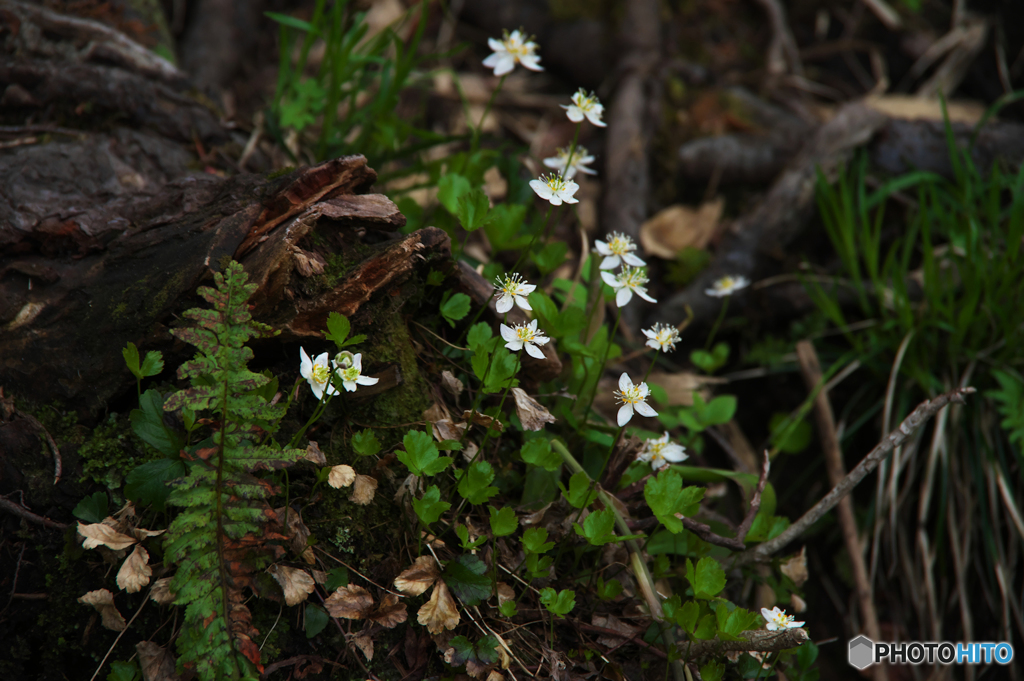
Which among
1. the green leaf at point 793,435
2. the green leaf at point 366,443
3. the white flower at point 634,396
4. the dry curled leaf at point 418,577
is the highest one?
the white flower at point 634,396

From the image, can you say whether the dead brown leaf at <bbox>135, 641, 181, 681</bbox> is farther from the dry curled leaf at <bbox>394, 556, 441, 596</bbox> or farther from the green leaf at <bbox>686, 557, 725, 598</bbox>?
the green leaf at <bbox>686, 557, 725, 598</bbox>

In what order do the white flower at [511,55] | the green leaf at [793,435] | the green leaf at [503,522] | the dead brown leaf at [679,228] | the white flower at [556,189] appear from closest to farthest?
the green leaf at [503,522] → the white flower at [556,189] → the white flower at [511,55] → the green leaf at [793,435] → the dead brown leaf at [679,228]

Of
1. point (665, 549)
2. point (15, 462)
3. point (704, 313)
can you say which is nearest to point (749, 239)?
point (704, 313)

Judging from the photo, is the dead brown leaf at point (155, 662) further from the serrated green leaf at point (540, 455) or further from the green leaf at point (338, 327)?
the serrated green leaf at point (540, 455)

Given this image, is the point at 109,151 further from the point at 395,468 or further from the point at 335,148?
the point at 395,468

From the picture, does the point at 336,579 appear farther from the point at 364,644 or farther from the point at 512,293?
the point at 512,293

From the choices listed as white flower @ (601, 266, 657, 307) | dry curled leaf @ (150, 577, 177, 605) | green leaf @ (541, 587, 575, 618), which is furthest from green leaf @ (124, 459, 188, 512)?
white flower @ (601, 266, 657, 307)

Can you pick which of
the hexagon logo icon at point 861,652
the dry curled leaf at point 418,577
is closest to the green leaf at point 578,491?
the dry curled leaf at point 418,577

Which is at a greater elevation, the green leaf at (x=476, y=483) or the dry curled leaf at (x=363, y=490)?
the green leaf at (x=476, y=483)
